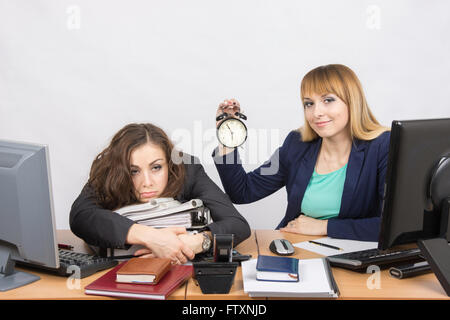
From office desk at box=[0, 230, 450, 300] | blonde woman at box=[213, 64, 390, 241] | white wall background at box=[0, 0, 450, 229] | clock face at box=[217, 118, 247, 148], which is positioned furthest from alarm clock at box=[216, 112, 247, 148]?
white wall background at box=[0, 0, 450, 229]

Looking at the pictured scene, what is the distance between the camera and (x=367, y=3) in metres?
3.57

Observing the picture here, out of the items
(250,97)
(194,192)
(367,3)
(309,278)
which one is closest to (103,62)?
(250,97)

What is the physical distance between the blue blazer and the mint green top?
0.11 feet

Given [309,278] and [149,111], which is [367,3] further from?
[309,278]

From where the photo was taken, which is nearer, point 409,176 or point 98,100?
point 409,176

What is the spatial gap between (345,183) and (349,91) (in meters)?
0.48

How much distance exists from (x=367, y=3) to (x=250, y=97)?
1151 mm

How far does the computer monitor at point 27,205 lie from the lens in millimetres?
1445

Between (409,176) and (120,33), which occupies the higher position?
(120,33)

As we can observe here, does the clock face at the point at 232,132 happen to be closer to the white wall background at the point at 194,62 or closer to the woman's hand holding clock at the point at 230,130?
the woman's hand holding clock at the point at 230,130

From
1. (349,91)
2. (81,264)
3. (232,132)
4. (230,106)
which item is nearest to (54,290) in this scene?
(81,264)

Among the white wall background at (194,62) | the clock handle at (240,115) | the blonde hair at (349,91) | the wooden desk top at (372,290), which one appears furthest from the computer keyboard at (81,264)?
the white wall background at (194,62)

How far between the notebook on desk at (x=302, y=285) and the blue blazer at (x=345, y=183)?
556 mm
